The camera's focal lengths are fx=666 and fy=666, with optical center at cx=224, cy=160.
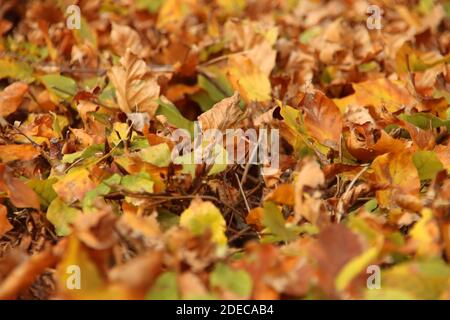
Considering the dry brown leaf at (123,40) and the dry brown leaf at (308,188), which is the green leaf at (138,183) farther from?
the dry brown leaf at (123,40)

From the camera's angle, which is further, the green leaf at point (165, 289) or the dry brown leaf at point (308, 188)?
the dry brown leaf at point (308, 188)

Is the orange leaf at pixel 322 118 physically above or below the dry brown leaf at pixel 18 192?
above

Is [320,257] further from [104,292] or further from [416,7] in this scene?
[416,7]

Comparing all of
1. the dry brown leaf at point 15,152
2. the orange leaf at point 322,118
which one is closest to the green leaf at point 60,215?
the dry brown leaf at point 15,152

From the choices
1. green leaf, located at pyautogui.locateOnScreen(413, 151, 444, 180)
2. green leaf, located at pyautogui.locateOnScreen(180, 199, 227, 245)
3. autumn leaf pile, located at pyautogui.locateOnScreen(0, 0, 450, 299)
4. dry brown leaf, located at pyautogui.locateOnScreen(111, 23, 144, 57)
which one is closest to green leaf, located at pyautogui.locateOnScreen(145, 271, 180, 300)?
autumn leaf pile, located at pyautogui.locateOnScreen(0, 0, 450, 299)

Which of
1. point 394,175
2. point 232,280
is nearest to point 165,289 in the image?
point 232,280

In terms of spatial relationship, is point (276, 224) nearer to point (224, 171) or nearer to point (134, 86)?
point (224, 171)
